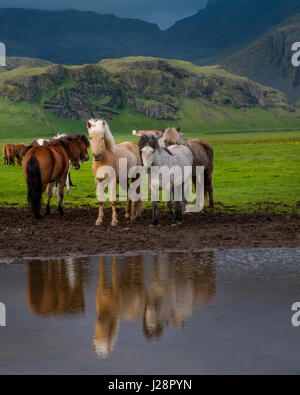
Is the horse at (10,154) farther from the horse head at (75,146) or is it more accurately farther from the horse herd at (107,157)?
the horse herd at (107,157)

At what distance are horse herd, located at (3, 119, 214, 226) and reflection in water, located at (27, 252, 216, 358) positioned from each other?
3997 millimetres

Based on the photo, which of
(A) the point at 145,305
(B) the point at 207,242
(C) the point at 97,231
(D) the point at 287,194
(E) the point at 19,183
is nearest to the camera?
(A) the point at 145,305

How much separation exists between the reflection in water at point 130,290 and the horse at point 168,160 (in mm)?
3659

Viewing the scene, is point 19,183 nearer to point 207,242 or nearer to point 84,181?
point 84,181

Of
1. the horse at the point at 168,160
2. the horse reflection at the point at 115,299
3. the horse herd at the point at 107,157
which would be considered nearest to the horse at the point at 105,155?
the horse herd at the point at 107,157

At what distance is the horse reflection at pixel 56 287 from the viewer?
785 cm

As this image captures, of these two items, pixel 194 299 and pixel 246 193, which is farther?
pixel 246 193

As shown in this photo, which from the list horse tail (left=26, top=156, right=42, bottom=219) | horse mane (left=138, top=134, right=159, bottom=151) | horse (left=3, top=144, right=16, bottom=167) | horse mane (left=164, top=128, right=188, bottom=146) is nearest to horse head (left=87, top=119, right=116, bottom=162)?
horse mane (left=138, top=134, right=159, bottom=151)

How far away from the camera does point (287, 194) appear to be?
78.1ft

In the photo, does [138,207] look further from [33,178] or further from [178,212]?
[33,178]

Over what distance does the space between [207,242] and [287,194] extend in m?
11.8

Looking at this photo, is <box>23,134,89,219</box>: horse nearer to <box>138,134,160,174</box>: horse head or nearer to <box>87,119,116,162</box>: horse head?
<box>87,119,116,162</box>: horse head

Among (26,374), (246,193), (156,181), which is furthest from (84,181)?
(26,374)

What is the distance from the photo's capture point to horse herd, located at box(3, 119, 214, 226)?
1509 cm
